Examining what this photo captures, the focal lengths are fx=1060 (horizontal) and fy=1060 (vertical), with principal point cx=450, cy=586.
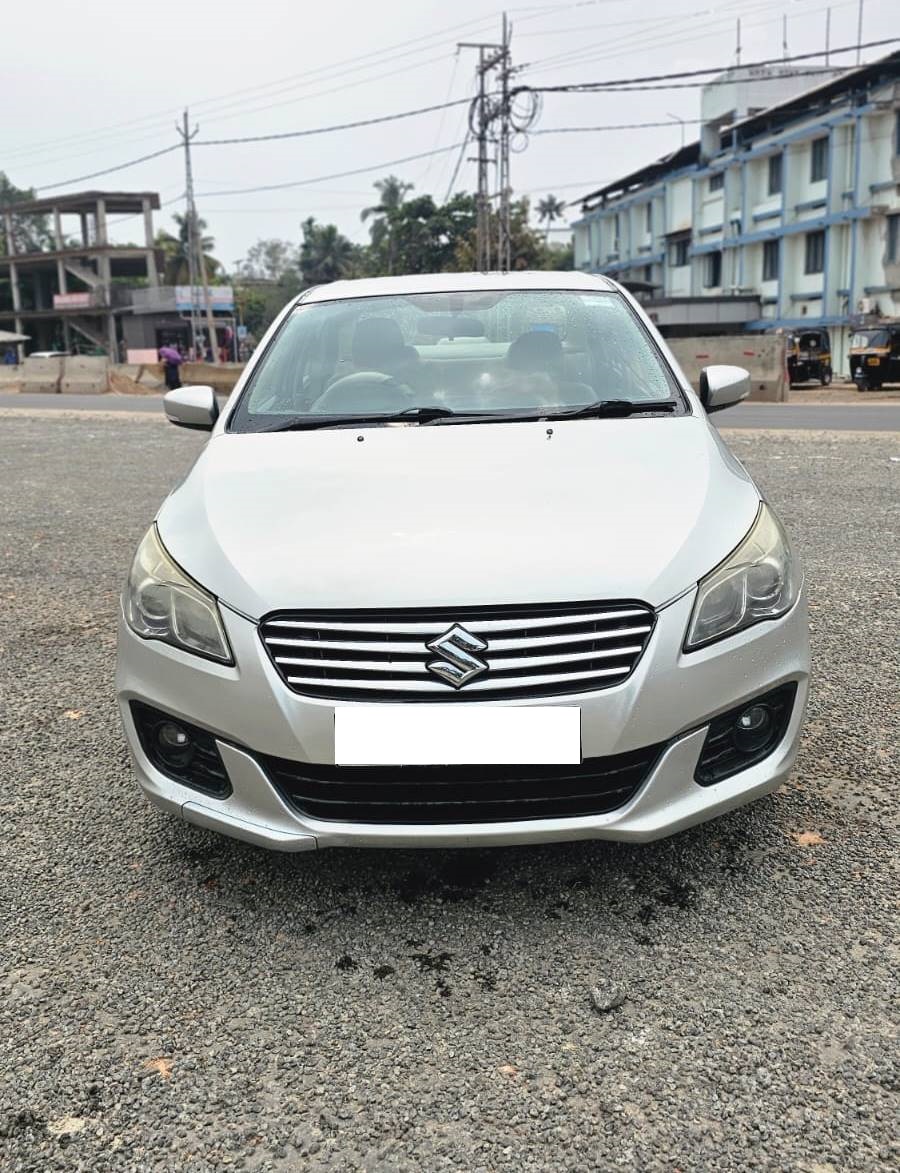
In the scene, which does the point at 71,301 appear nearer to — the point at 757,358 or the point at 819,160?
the point at 819,160

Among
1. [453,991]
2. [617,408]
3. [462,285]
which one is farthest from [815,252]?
[453,991]

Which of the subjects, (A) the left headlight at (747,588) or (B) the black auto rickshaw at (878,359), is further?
(B) the black auto rickshaw at (878,359)

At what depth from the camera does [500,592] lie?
229 centimetres

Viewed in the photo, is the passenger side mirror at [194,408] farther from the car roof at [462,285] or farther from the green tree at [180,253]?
the green tree at [180,253]

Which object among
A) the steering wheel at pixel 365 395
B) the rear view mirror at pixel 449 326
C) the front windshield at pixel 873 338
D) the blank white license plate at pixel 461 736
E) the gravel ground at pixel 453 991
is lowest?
the gravel ground at pixel 453 991

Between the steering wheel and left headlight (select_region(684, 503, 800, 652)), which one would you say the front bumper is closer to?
left headlight (select_region(684, 503, 800, 652))

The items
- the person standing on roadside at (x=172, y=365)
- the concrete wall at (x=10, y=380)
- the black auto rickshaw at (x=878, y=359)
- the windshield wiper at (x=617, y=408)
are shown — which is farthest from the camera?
the concrete wall at (x=10, y=380)

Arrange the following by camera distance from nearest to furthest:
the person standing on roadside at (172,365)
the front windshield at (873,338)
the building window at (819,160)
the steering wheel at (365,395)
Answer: the steering wheel at (365,395)
the front windshield at (873,338)
the person standing on roadside at (172,365)
the building window at (819,160)

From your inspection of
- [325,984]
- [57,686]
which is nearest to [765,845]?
[325,984]

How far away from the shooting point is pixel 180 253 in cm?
8025

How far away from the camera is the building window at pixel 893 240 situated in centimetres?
3328

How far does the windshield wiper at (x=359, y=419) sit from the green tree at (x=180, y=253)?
7574 centimetres

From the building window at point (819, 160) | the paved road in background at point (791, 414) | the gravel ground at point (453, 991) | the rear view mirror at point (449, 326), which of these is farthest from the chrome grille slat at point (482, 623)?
the building window at point (819, 160)

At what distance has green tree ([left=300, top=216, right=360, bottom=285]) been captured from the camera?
84.2 m
